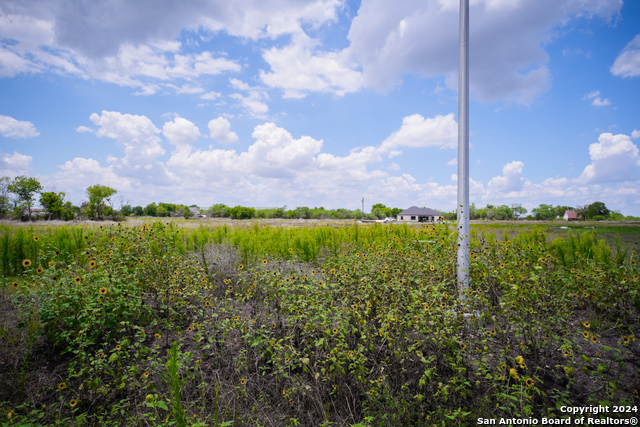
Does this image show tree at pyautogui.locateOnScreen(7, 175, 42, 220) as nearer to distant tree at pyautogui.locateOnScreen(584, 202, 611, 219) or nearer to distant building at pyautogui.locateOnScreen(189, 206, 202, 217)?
distant tree at pyautogui.locateOnScreen(584, 202, 611, 219)

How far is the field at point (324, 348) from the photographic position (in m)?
2.16

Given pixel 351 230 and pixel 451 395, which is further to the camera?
pixel 351 230

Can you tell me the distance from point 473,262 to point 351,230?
13.3ft

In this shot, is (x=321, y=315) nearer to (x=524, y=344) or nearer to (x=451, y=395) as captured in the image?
(x=451, y=395)

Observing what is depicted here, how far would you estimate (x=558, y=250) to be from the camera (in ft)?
18.2

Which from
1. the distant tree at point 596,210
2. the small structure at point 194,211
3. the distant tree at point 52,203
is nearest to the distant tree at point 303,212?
the small structure at point 194,211

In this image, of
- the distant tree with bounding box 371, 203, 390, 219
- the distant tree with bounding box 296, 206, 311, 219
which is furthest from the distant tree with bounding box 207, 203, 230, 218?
the distant tree with bounding box 371, 203, 390, 219

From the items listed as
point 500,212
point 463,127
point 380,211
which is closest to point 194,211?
point 380,211

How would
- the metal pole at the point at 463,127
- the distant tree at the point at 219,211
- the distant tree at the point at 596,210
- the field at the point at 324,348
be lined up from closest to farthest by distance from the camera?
the field at the point at 324,348, the metal pole at the point at 463,127, the distant tree at the point at 596,210, the distant tree at the point at 219,211

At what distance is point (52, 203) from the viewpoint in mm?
28812

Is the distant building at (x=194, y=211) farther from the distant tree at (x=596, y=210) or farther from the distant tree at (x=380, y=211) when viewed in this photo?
the distant tree at (x=596, y=210)

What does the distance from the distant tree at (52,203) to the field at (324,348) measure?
32.6 meters

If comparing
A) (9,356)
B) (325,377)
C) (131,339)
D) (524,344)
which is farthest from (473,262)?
(9,356)

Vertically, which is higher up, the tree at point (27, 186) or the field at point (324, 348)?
the tree at point (27, 186)
